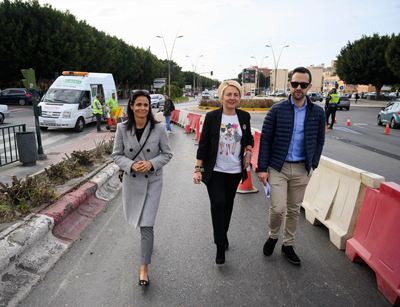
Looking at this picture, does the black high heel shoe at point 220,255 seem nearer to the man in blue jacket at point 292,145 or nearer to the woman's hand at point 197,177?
the man in blue jacket at point 292,145

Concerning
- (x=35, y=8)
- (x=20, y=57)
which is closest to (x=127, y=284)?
(x=20, y=57)

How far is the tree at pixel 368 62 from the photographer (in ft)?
150

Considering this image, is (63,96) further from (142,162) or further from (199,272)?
(199,272)

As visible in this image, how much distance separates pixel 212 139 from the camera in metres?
3.13

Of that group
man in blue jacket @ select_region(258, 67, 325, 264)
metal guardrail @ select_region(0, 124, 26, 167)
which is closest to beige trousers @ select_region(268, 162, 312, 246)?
man in blue jacket @ select_region(258, 67, 325, 264)

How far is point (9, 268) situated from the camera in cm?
302

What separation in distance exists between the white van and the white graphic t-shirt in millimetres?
12472

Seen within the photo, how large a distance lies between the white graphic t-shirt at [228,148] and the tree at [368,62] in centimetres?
5118

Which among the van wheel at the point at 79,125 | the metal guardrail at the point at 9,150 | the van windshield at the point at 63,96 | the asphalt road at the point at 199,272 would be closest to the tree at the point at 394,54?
the van windshield at the point at 63,96

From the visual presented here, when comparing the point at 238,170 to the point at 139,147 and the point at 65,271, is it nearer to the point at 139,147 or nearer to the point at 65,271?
the point at 139,147

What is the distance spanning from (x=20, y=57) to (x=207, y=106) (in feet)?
61.4

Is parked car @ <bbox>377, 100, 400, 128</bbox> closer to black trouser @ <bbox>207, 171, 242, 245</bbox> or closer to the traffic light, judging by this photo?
black trouser @ <bbox>207, 171, 242, 245</bbox>

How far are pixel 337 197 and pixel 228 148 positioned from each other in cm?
172

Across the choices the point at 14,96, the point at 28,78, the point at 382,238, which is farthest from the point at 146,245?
the point at 14,96
